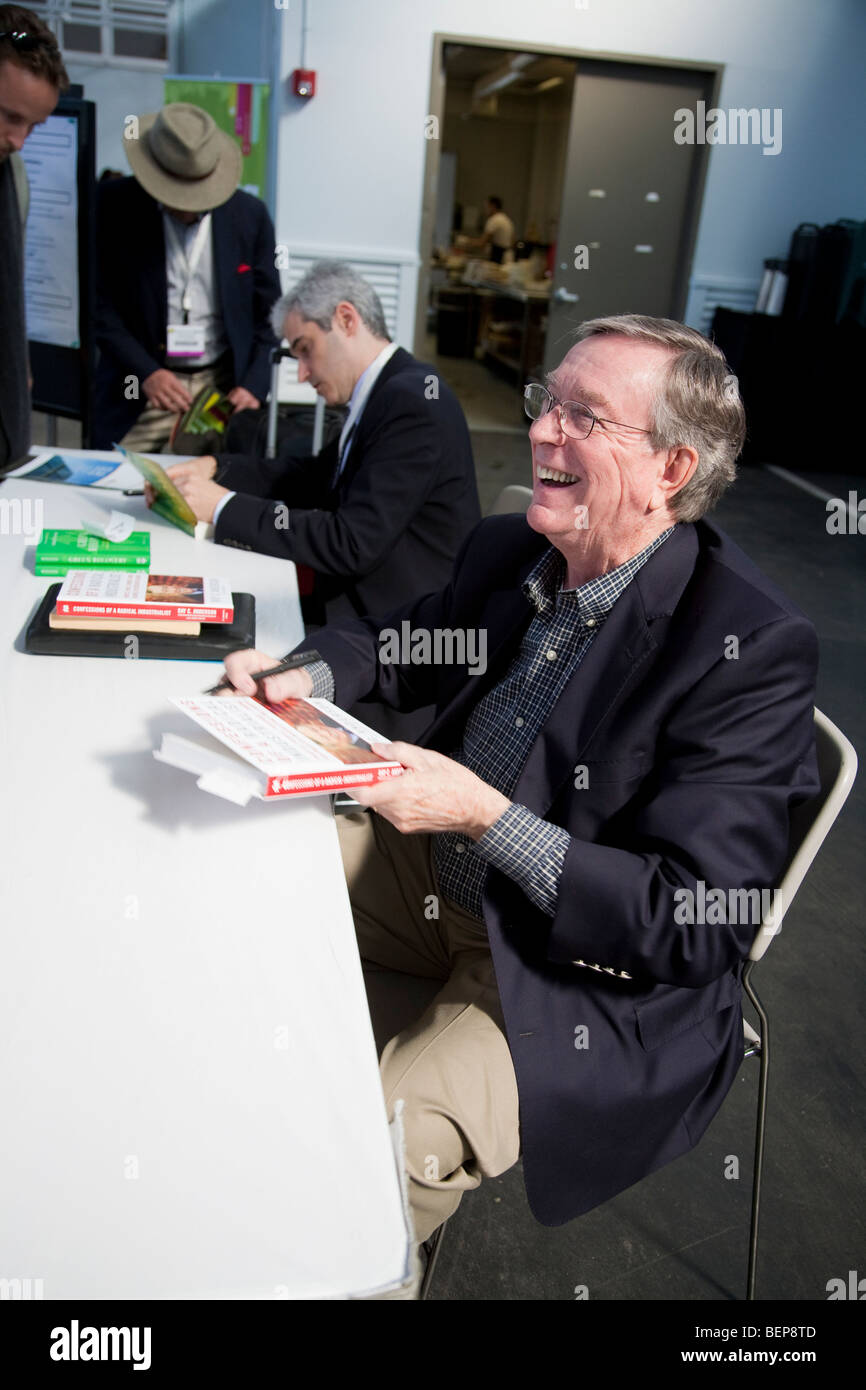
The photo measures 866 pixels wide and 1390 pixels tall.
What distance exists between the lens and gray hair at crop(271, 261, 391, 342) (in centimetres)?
250

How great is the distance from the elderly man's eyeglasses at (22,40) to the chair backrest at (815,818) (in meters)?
2.63

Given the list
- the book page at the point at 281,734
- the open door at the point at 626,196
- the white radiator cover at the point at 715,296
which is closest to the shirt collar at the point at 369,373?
the book page at the point at 281,734

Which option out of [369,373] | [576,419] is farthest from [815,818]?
[369,373]

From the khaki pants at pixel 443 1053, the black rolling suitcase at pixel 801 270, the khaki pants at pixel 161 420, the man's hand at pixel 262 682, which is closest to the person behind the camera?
the khaki pants at pixel 443 1053

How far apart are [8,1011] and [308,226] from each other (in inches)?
297

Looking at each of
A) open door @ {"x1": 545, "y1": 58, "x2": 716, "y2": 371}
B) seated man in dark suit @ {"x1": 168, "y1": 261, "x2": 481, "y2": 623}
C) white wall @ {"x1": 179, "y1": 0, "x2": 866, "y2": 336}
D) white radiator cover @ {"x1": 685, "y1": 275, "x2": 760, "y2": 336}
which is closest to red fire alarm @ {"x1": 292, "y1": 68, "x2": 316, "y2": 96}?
white wall @ {"x1": 179, "y1": 0, "x2": 866, "y2": 336}

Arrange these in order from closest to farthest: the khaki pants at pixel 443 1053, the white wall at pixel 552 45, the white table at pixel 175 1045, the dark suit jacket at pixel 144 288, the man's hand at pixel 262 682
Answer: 1. the white table at pixel 175 1045
2. the khaki pants at pixel 443 1053
3. the man's hand at pixel 262 682
4. the dark suit jacket at pixel 144 288
5. the white wall at pixel 552 45

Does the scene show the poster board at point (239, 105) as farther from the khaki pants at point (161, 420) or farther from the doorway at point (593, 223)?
the khaki pants at point (161, 420)

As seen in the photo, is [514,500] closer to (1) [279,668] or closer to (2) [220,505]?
(2) [220,505]

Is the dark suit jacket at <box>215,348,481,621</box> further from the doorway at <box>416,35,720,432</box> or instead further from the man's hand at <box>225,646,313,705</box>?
the doorway at <box>416,35,720,432</box>

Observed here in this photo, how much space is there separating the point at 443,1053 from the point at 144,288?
350cm

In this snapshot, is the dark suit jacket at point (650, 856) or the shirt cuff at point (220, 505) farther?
the shirt cuff at point (220, 505)

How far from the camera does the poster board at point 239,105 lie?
7.24 metres
